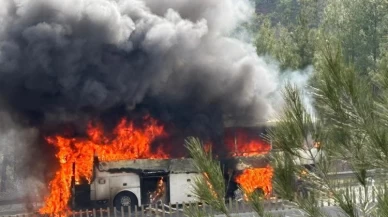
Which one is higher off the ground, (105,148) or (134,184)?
(105,148)

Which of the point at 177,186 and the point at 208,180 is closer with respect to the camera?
the point at 208,180

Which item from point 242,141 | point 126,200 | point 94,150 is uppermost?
point 242,141

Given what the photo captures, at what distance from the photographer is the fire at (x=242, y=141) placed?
24203 mm

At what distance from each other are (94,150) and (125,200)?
3.68 meters

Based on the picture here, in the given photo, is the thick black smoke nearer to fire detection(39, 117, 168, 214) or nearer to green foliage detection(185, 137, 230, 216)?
fire detection(39, 117, 168, 214)

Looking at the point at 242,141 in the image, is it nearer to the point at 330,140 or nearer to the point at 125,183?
the point at 125,183

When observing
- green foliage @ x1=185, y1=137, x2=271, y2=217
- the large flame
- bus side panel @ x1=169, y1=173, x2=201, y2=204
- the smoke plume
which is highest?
the smoke plume

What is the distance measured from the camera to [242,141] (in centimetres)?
2505

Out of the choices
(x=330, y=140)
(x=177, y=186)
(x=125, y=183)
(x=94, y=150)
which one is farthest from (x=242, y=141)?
(x=330, y=140)

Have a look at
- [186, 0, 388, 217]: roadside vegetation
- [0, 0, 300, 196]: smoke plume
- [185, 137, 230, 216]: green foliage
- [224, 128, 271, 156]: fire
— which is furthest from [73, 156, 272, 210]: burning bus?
[185, 137, 230, 216]: green foliage

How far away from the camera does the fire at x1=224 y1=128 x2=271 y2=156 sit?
24.2 meters

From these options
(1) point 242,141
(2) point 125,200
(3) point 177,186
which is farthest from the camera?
(1) point 242,141

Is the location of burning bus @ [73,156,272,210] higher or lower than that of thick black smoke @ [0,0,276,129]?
lower

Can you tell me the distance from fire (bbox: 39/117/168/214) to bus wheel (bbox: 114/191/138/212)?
1.81 metres
